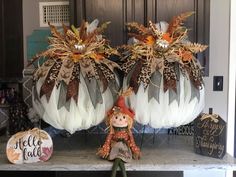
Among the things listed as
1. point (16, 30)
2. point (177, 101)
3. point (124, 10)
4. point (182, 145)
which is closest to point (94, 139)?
point (182, 145)

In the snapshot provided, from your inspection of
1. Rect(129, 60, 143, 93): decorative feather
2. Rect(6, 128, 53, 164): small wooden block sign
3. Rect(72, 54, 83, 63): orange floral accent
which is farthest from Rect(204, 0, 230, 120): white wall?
Rect(6, 128, 53, 164): small wooden block sign

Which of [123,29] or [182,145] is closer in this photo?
[182,145]

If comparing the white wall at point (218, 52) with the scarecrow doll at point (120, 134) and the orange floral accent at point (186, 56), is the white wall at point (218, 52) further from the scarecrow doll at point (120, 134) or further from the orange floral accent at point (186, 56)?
the scarecrow doll at point (120, 134)

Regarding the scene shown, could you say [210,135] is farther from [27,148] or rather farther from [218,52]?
[218,52]

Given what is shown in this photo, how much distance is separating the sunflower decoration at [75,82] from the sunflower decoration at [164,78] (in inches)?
4.6

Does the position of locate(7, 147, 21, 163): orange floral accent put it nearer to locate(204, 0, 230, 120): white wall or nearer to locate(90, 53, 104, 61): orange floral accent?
locate(90, 53, 104, 61): orange floral accent

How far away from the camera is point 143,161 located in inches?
47.5

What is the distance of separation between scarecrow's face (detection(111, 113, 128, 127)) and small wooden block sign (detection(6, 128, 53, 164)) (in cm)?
30

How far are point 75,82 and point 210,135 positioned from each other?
610mm

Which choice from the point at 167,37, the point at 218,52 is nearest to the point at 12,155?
the point at 167,37

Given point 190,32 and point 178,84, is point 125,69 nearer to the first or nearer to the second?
point 178,84

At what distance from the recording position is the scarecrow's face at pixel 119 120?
1197 mm

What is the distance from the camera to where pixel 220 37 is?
6.47 feet

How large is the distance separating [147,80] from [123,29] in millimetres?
494
